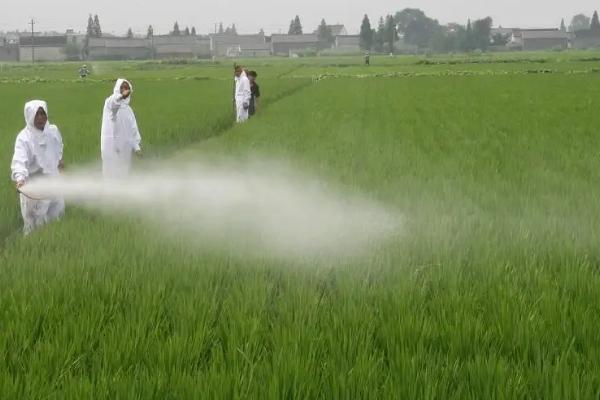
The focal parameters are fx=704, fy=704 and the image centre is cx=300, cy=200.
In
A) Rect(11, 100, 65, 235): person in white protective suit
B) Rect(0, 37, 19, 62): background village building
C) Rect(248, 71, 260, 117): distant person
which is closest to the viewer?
Rect(11, 100, 65, 235): person in white protective suit

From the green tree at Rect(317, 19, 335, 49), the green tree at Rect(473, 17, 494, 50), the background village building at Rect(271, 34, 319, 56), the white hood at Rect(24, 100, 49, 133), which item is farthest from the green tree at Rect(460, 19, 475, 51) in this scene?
the white hood at Rect(24, 100, 49, 133)

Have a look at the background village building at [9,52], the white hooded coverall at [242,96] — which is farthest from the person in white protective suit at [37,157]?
the background village building at [9,52]

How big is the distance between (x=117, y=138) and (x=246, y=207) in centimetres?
235

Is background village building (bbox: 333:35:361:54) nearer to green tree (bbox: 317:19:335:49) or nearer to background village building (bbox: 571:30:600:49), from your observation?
green tree (bbox: 317:19:335:49)

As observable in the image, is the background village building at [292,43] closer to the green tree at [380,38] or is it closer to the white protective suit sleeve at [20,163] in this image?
the green tree at [380,38]

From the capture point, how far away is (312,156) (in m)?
9.12

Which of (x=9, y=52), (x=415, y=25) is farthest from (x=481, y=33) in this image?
(x=9, y=52)

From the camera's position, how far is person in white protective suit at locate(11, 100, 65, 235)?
543 cm

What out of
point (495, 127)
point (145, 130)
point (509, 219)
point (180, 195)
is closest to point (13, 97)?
point (145, 130)

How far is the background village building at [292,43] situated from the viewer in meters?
112

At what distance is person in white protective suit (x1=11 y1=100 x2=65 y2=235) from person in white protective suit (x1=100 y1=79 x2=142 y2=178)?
1811 millimetres

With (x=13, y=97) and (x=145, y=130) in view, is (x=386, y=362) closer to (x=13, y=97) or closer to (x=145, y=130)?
(x=145, y=130)

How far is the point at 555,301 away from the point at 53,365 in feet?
6.81

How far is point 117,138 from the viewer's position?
7789mm
